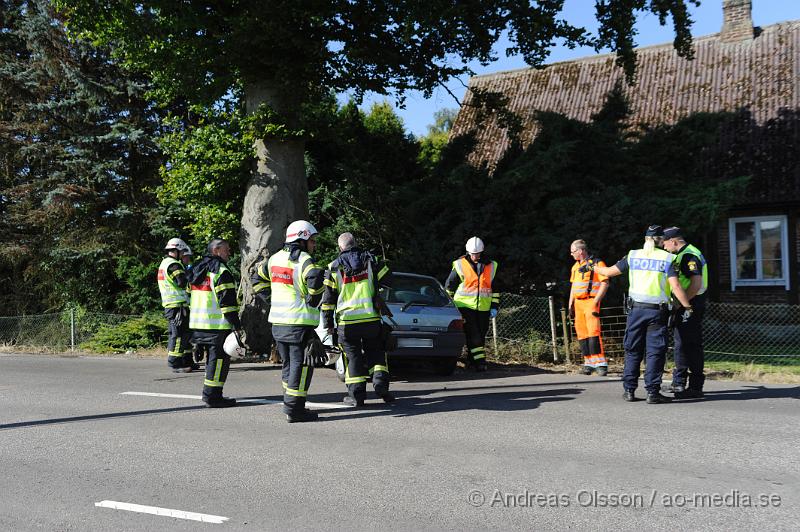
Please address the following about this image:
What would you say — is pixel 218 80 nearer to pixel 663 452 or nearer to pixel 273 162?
pixel 273 162

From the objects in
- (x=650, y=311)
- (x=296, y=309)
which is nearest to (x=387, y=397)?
(x=296, y=309)

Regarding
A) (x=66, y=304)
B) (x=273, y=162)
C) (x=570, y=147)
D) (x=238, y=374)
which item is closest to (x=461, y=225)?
(x=570, y=147)

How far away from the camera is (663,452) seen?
5824mm

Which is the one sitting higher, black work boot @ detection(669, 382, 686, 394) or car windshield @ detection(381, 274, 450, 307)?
car windshield @ detection(381, 274, 450, 307)

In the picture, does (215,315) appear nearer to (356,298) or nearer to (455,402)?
(356,298)

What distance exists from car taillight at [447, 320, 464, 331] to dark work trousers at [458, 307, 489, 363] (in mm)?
732

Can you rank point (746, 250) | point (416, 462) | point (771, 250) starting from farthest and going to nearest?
1. point (746, 250)
2. point (771, 250)
3. point (416, 462)

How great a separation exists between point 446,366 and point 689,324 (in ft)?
11.9

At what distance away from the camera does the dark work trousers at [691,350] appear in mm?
8273

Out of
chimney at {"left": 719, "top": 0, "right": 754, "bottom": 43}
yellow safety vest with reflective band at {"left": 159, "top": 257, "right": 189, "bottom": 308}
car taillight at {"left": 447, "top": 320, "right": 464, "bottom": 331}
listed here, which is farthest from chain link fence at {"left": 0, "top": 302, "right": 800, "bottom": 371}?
chimney at {"left": 719, "top": 0, "right": 754, "bottom": 43}

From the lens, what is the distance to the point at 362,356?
7.94 meters

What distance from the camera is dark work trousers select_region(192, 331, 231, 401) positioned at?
809cm

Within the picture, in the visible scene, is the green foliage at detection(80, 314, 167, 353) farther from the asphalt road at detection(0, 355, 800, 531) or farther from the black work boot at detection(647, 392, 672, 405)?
the black work boot at detection(647, 392, 672, 405)

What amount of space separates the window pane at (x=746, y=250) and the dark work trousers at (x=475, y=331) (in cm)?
1106
